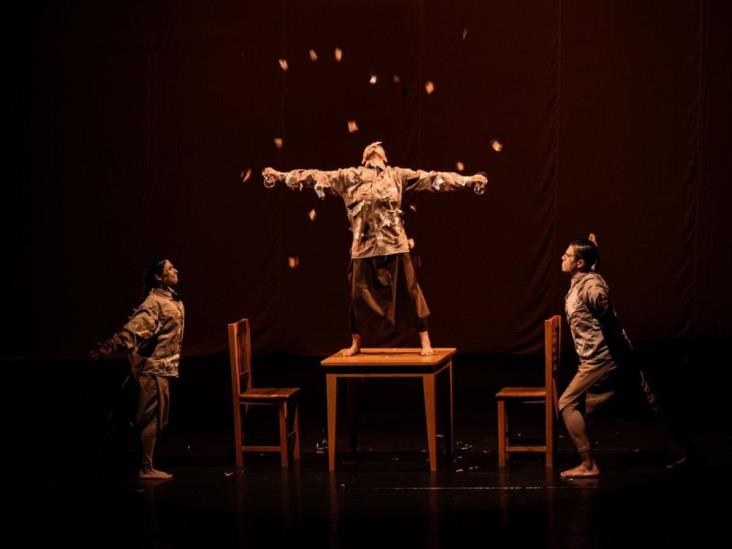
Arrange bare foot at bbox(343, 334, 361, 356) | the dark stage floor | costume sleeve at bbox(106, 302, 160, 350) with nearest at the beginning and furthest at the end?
the dark stage floor → costume sleeve at bbox(106, 302, 160, 350) → bare foot at bbox(343, 334, 361, 356)

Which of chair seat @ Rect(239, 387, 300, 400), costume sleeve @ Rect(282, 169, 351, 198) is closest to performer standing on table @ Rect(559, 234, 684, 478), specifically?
costume sleeve @ Rect(282, 169, 351, 198)

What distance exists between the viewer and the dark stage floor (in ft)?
15.3

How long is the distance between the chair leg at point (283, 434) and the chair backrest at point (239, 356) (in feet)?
0.82

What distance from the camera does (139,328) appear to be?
584 cm

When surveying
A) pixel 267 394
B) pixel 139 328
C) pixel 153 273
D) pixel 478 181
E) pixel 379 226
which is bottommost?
pixel 267 394

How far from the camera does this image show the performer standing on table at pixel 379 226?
6207 millimetres

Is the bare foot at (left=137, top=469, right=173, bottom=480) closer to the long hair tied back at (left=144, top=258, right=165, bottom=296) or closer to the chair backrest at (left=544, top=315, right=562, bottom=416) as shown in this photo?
the long hair tied back at (left=144, top=258, right=165, bottom=296)

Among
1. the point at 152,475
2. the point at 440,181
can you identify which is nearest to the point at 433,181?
the point at 440,181

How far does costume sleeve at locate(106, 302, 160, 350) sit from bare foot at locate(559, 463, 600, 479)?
2167 millimetres

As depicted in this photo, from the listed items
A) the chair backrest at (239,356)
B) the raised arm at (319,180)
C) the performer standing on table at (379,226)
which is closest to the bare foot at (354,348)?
the performer standing on table at (379,226)

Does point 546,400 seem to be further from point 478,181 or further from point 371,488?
point 478,181

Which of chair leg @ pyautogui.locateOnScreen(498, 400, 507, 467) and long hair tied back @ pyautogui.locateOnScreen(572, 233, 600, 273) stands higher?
long hair tied back @ pyautogui.locateOnScreen(572, 233, 600, 273)

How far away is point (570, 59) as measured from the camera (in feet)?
32.5

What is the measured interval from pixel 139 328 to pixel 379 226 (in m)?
1.37
